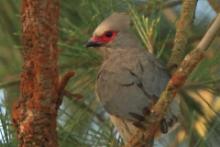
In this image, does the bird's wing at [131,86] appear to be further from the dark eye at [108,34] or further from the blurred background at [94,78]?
the dark eye at [108,34]

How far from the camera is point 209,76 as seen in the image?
2.06 meters

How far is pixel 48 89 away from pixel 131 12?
739 mm

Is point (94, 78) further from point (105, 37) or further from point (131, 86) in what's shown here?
point (131, 86)

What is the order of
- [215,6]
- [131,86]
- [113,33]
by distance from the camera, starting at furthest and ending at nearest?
[113,33] → [215,6] → [131,86]

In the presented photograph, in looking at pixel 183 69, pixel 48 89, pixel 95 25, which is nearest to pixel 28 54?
pixel 48 89

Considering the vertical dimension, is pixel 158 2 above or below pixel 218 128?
above

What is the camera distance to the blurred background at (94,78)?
197cm

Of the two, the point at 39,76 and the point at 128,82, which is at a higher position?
the point at 39,76

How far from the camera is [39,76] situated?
1316 mm

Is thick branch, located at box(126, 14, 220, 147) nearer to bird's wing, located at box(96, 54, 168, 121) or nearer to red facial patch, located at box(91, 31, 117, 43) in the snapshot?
bird's wing, located at box(96, 54, 168, 121)

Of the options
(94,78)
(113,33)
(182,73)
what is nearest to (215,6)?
(113,33)

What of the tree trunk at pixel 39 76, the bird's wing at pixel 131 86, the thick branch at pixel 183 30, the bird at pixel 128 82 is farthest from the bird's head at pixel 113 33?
the tree trunk at pixel 39 76

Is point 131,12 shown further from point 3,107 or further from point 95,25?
point 3,107

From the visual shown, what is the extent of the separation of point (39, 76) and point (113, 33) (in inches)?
33.3
